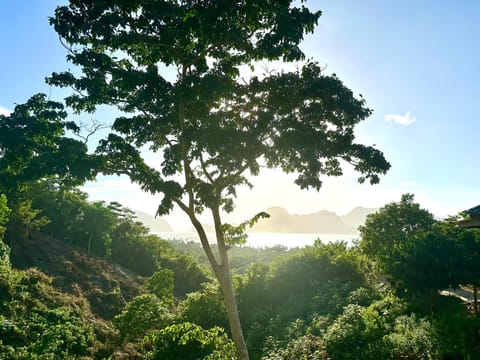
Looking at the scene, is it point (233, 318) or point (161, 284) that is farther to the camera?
point (161, 284)

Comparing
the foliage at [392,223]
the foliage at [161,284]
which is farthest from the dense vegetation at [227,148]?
the foliage at [392,223]

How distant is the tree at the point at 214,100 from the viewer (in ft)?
A: 28.2

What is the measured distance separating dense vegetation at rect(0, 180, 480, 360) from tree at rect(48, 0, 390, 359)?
158 inches

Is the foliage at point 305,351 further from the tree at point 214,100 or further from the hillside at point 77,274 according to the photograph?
the hillside at point 77,274

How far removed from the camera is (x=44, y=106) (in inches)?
787

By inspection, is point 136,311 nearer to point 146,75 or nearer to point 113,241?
point 146,75

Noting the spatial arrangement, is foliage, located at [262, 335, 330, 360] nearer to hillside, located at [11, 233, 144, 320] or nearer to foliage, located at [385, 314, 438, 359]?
foliage, located at [385, 314, 438, 359]

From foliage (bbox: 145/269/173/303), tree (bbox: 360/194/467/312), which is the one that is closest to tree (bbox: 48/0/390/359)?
tree (bbox: 360/194/467/312)

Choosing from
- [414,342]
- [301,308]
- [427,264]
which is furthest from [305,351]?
[301,308]

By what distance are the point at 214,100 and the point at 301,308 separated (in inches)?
587

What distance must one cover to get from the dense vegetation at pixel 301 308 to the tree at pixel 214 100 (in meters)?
4.02

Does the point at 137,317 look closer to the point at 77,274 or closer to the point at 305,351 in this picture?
the point at 305,351

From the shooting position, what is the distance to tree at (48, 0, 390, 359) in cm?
860

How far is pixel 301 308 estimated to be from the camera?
19.1 metres
